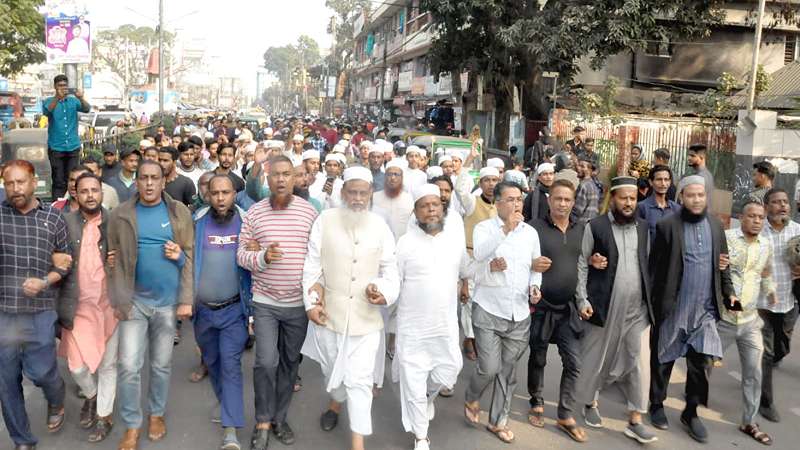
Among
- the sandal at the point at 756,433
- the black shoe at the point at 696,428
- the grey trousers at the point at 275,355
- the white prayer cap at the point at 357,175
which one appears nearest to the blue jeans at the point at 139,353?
the grey trousers at the point at 275,355

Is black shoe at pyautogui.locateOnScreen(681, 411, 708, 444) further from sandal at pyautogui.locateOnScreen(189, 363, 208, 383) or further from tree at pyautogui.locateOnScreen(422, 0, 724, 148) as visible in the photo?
tree at pyautogui.locateOnScreen(422, 0, 724, 148)

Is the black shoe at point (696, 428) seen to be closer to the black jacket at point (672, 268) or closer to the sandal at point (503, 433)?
the black jacket at point (672, 268)

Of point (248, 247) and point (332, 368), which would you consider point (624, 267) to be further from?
point (248, 247)

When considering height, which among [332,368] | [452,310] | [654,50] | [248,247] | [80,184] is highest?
[654,50]

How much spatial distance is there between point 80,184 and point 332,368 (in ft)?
6.53

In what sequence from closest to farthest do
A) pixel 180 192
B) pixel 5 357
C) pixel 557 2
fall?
pixel 5 357 → pixel 180 192 → pixel 557 2

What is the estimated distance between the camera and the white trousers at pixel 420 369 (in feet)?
16.0

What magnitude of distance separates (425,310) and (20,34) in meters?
25.1

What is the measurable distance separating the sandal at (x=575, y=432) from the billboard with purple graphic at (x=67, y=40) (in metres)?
11.7

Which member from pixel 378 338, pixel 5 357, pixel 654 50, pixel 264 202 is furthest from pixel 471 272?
pixel 654 50

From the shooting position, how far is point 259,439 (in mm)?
4914

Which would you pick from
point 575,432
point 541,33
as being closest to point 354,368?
point 575,432

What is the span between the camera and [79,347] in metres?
4.98

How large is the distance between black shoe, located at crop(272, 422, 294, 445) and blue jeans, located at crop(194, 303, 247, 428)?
26 centimetres
